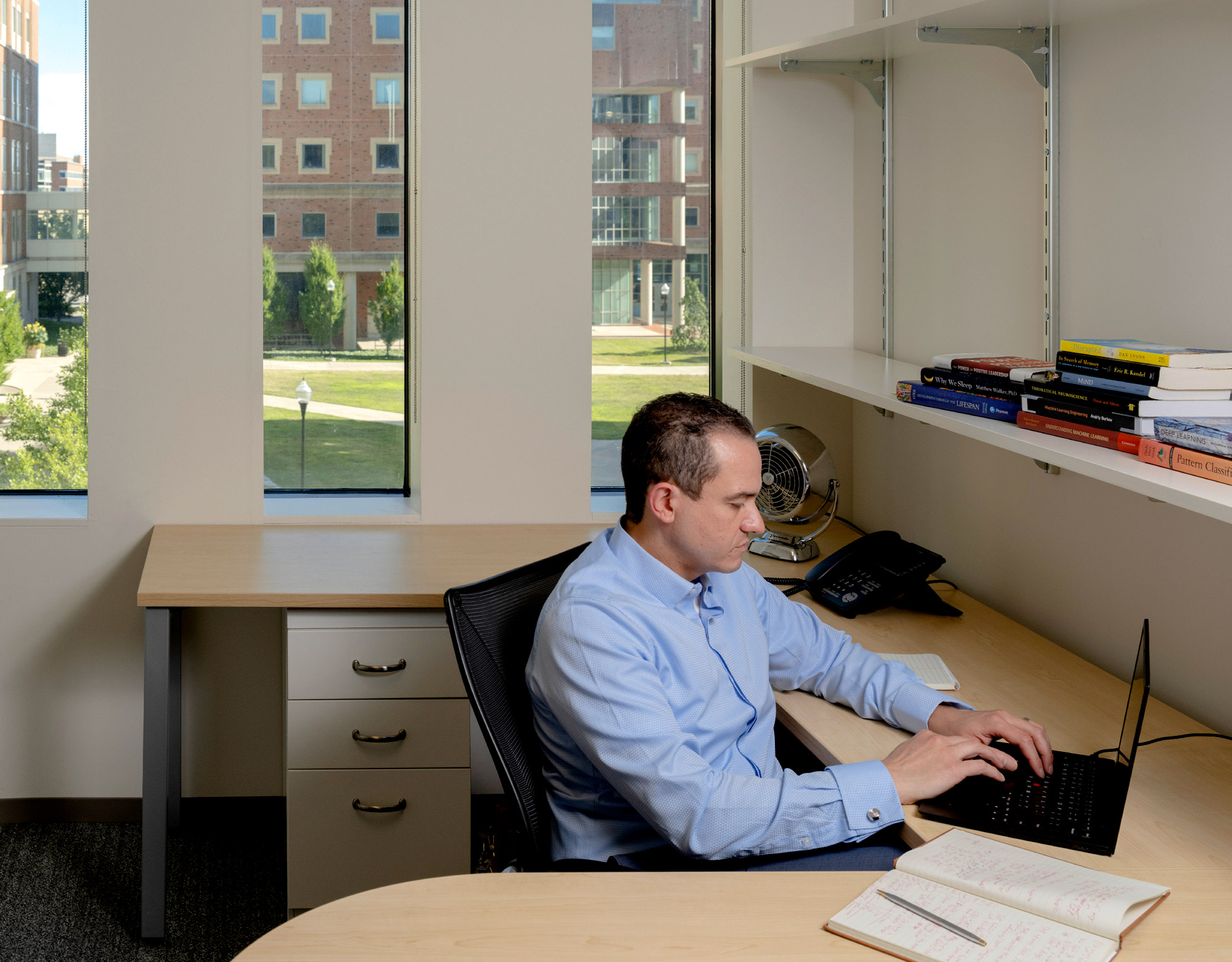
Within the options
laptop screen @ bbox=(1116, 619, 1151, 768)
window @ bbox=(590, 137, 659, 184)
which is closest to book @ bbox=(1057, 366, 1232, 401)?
laptop screen @ bbox=(1116, 619, 1151, 768)

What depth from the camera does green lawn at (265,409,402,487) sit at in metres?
3.28

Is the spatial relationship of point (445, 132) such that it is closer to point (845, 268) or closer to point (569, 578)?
point (845, 268)

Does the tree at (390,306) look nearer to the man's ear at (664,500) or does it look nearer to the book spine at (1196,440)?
the man's ear at (664,500)

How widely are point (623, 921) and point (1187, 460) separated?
2.88ft

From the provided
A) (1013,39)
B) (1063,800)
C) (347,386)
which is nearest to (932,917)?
(1063,800)

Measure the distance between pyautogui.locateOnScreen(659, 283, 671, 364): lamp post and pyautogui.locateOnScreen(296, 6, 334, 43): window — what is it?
3.89ft

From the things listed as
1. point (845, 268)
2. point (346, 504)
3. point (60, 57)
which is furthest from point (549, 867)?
point (60, 57)

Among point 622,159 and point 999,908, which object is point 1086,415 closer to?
point 999,908

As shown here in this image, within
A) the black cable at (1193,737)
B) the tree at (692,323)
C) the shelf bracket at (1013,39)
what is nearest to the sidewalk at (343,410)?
the tree at (692,323)

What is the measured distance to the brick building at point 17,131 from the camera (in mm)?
3088

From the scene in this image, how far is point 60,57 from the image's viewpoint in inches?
123

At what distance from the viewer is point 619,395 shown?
3361 millimetres

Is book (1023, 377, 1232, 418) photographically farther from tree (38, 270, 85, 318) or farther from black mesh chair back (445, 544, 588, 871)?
tree (38, 270, 85, 318)

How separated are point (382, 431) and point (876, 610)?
63.7 inches
